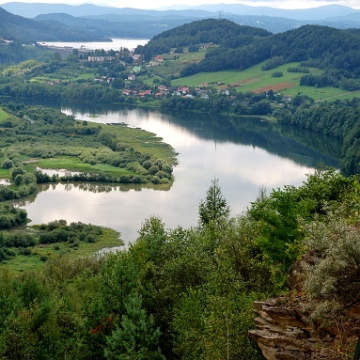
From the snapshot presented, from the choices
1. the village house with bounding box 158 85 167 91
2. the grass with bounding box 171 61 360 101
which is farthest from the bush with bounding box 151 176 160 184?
the village house with bounding box 158 85 167 91

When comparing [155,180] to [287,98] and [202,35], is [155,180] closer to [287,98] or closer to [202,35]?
[287,98]

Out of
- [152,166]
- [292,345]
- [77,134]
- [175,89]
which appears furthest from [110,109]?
[292,345]

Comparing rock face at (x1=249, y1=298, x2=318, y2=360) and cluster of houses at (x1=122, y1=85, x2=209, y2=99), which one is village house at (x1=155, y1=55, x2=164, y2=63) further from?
rock face at (x1=249, y1=298, x2=318, y2=360)

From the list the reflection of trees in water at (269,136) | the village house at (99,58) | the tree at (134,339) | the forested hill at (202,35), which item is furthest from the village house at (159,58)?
the tree at (134,339)

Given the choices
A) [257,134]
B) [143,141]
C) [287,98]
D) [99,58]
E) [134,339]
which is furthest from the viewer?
[99,58]

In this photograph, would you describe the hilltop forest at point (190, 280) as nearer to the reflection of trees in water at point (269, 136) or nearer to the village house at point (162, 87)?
the reflection of trees in water at point (269, 136)

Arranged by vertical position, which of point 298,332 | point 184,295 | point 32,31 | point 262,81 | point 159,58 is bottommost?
point 32,31

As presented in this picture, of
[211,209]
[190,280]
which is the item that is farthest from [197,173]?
[190,280]
